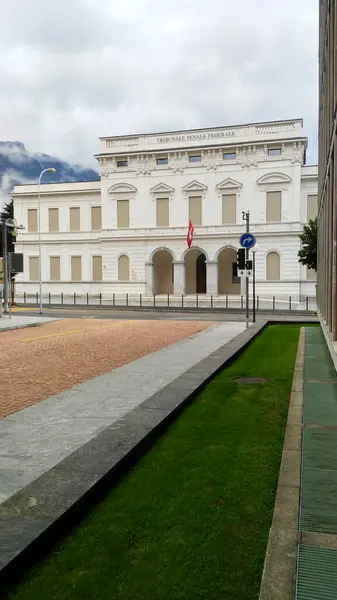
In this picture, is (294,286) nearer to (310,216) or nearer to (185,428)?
(310,216)

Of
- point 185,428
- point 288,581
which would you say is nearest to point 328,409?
point 185,428

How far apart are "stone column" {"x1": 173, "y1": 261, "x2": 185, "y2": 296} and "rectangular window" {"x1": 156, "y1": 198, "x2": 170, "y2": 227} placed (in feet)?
13.9

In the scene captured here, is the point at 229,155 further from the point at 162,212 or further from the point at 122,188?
the point at 122,188

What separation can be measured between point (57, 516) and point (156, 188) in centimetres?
4448

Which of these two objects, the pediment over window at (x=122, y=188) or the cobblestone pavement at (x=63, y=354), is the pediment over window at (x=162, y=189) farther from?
the cobblestone pavement at (x=63, y=354)

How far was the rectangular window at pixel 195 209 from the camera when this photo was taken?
44834 mm

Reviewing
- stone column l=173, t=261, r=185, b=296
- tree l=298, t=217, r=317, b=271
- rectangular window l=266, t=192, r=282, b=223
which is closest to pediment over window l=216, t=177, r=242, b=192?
rectangular window l=266, t=192, r=282, b=223

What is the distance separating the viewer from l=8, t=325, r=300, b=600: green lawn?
248 centimetres

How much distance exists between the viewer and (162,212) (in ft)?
151

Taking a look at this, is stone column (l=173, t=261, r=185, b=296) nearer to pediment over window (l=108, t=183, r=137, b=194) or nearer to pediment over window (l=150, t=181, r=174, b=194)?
pediment over window (l=150, t=181, r=174, b=194)

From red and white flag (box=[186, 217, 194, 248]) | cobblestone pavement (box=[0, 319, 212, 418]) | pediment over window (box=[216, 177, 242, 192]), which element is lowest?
cobblestone pavement (box=[0, 319, 212, 418])

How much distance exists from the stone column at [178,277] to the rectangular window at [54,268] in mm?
13587

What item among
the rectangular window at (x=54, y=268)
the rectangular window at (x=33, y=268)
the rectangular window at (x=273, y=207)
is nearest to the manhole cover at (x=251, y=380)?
the rectangular window at (x=273, y=207)

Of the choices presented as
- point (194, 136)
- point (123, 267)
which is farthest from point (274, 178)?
point (123, 267)
